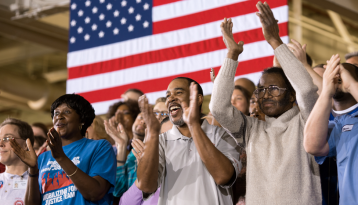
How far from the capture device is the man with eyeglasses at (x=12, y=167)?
2.74 metres

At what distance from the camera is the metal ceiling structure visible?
247 inches

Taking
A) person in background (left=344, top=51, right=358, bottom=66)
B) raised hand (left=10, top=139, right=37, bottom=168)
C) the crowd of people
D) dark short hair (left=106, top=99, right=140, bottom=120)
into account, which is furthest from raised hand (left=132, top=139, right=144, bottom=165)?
person in background (left=344, top=51, right=358, bottom=66)

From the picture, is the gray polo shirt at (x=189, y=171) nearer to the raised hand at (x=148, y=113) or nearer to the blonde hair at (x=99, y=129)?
the raised hand at (x=148, y=113)

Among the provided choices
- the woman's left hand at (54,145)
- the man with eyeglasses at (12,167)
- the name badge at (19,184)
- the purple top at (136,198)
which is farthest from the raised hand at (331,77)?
the name badge at (19,184)

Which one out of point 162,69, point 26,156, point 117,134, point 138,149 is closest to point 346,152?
point 138,149

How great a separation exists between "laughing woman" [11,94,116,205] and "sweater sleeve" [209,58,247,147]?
28.1 inches

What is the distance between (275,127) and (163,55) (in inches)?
110

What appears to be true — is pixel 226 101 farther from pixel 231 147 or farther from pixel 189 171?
pixel 189 171

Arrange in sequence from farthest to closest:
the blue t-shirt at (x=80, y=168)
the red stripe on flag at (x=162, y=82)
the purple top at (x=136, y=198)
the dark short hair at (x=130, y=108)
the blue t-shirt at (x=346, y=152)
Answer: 1. the red stripe on flag at (x=162, y=82)
2. the dark short hair at (x=130, y=108)
3. the purple top at (x=136, y=198)
4. the blue t-shirt at (x=80, y=168)
5. the blue t-shirt at (x=346, y=152)

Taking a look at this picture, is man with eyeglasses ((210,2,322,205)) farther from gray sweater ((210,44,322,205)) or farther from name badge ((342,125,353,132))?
name badge ((342,125,353,132))

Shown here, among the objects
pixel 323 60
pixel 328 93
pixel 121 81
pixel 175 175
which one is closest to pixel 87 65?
pixel 121 81

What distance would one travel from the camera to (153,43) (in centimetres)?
489

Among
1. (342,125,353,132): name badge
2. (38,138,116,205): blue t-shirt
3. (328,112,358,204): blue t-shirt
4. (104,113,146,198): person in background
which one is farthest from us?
(104,113,146,198): person in background

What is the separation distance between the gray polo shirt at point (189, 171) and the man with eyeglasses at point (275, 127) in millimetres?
108
